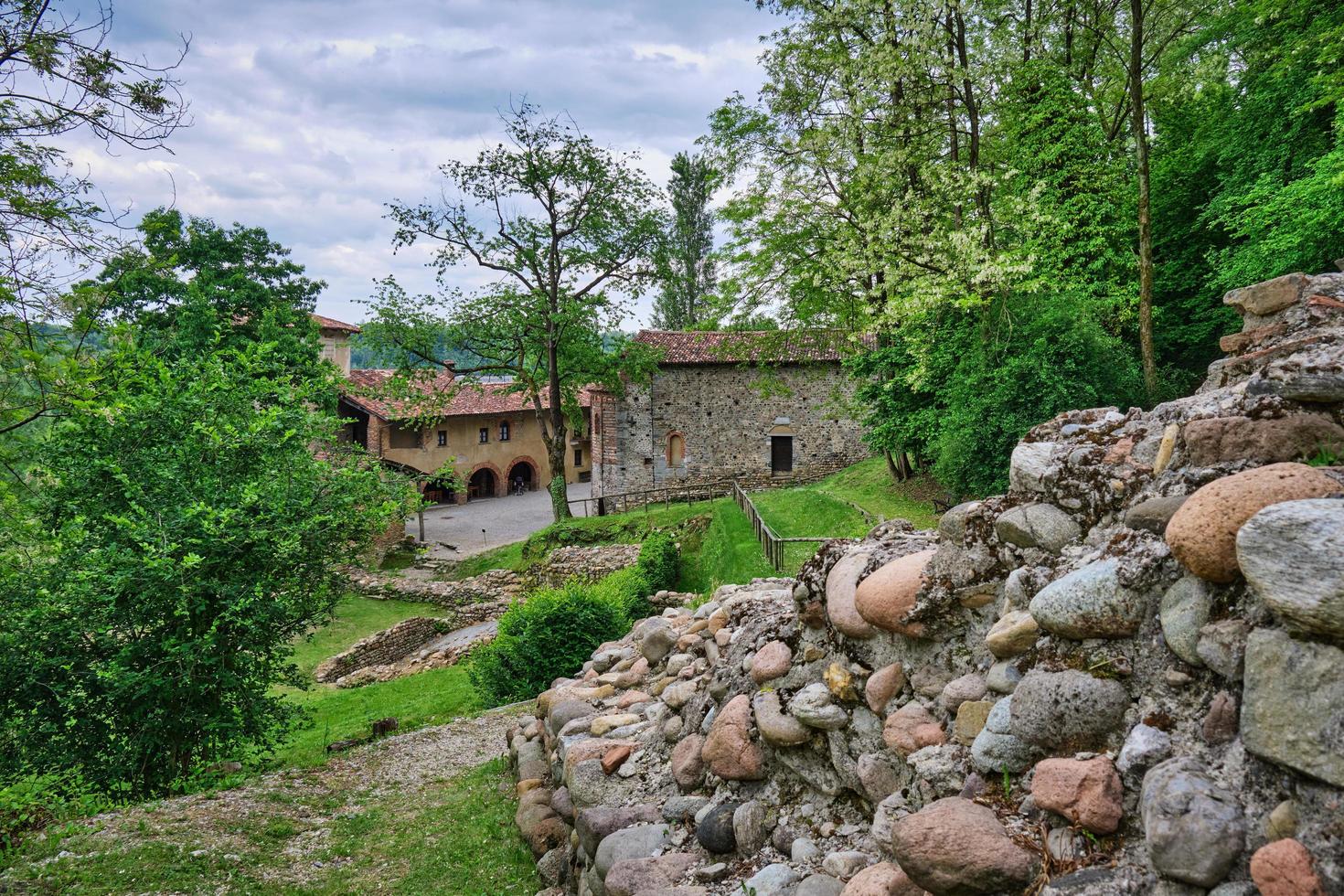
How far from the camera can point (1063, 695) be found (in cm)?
284

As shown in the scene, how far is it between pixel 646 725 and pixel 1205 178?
20051 mm

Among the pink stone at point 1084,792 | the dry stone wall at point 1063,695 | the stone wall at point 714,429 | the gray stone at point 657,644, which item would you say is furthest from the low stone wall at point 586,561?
the pink stone at point 1084,792

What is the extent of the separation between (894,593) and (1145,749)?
158 centimetres

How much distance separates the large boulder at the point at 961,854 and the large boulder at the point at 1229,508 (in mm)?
1248

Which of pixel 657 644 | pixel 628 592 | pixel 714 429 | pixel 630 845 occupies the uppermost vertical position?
pixel 714 429

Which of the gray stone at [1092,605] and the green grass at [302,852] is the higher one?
the gray stone at [1092,605]

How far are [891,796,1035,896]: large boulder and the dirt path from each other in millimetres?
4343

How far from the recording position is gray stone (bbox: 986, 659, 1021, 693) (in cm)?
327

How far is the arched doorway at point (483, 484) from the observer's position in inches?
1550

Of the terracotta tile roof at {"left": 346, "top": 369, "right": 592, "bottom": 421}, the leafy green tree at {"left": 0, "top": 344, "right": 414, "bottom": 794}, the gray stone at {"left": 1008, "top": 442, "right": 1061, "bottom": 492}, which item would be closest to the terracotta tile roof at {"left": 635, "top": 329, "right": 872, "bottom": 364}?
the terracotta tile roof at {"left": 346, "top": 369, "right": 592, "bottom": 421}

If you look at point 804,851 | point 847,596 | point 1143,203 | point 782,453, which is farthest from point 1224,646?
point 782,453

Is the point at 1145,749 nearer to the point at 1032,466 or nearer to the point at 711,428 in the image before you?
the point at 1032,466

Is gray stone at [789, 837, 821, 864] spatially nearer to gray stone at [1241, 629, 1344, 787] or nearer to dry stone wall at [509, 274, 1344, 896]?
dry stone wall at [509, 274, 1344, 896]

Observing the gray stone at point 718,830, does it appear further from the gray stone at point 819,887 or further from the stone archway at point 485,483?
the stone archway at point 485,483
